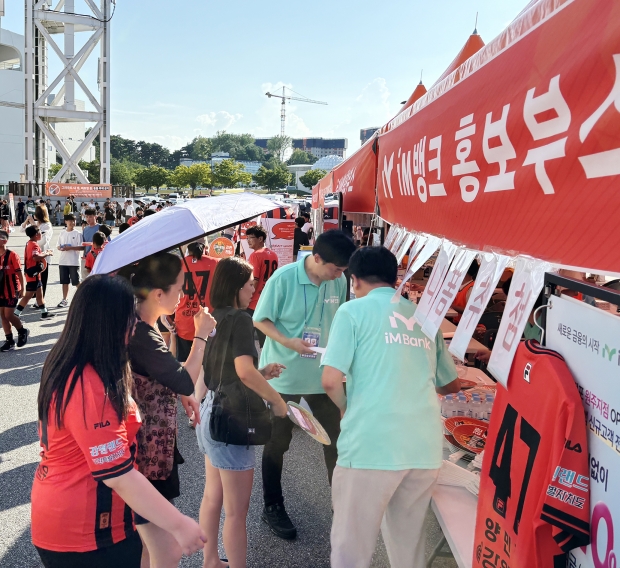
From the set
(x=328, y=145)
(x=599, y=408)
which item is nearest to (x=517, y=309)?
(x=599, y=408)

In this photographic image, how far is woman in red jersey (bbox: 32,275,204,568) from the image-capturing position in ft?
5.79

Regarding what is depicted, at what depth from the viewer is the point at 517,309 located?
165 centimetres

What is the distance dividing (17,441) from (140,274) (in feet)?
11.3

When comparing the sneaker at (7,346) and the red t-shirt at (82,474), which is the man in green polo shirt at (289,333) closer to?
the red t-shirt at (82,474)

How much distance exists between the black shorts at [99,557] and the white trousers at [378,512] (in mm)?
905

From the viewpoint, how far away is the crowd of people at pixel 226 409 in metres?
1.83

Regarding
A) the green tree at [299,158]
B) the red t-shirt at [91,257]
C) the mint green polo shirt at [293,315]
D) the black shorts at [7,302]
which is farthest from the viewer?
the green tree at [299,158]

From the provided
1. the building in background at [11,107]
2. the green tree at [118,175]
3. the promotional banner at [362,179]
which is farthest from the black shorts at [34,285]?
the green tree at [118,175]

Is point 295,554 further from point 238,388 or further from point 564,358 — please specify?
point 564,358

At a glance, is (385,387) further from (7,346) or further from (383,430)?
(7,346)

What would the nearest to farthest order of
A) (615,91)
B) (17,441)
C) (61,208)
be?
(615,91) → (17,441) → (61,208)

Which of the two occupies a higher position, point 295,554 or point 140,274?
point 140,274

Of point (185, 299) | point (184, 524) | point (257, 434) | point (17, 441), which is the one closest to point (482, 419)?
point (257, 434)

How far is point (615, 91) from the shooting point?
1101mm
